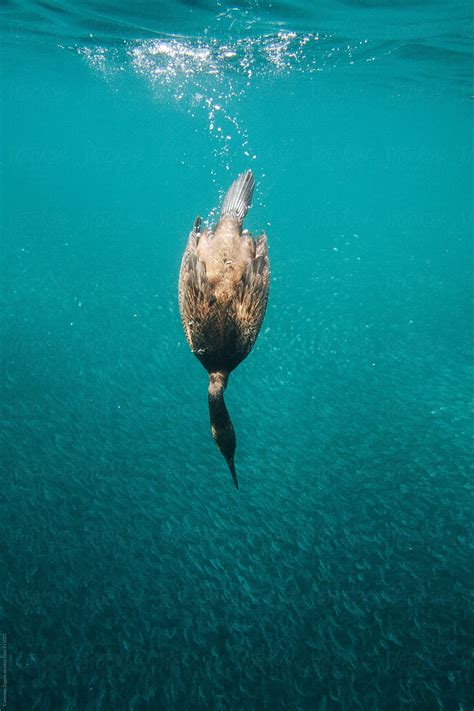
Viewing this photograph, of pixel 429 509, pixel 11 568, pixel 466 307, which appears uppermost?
pixel 466 307

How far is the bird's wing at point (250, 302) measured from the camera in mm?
2660

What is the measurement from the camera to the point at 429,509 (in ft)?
21.7

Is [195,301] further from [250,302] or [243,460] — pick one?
[243,460]

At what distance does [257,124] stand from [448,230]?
3904 centimetres

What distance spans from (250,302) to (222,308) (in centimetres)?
22

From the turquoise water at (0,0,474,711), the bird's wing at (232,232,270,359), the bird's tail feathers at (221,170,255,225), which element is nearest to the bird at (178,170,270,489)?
the bird's wing at (232,232,270,359)

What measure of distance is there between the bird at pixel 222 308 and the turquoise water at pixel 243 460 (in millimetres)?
3541

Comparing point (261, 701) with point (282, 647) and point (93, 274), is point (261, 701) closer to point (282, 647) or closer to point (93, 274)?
point (282, 647)

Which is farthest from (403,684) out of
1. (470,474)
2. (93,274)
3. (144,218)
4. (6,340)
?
(144,218)

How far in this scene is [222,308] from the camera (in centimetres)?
261

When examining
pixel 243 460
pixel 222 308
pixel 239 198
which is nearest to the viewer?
pixel 222 308

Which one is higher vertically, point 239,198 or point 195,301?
point 239,198

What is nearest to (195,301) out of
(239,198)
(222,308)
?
(222,308)

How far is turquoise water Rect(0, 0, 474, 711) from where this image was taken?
15.8ft
